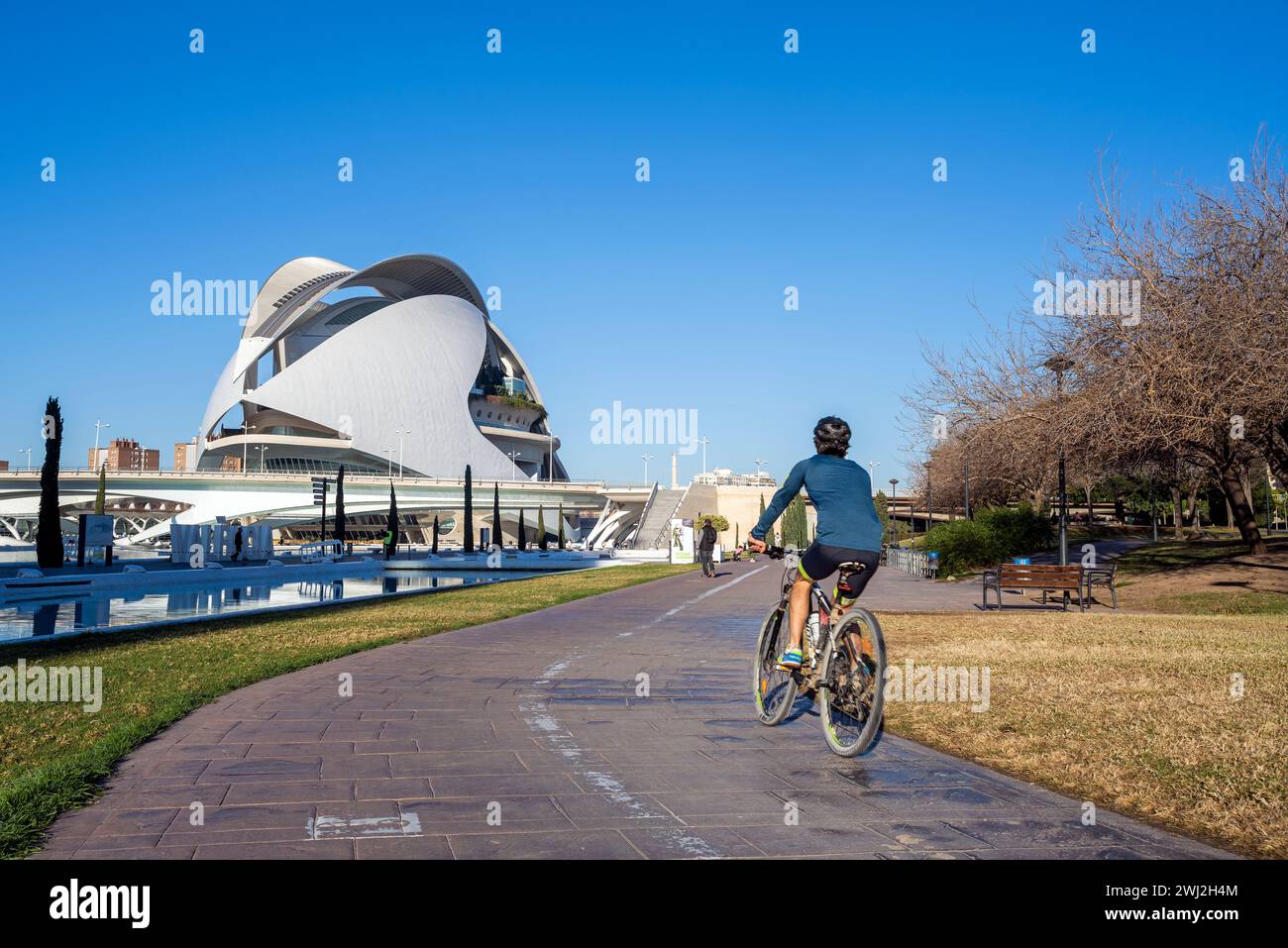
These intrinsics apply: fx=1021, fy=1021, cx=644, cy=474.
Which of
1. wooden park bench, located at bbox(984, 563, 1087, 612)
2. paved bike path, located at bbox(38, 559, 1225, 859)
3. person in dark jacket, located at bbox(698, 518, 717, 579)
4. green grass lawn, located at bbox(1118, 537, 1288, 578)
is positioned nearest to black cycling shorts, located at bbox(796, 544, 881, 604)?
paved bike path, located at bbox(38, 559, 1225, 859)

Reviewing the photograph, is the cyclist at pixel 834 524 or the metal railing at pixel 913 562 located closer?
the cyclist at pixel 834 524

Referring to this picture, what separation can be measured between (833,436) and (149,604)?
16524 mm

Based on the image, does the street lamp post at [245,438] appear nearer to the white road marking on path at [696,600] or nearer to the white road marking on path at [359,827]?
the white road marking on path at [696,600]

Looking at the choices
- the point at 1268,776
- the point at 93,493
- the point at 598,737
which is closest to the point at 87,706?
the point at 598,737

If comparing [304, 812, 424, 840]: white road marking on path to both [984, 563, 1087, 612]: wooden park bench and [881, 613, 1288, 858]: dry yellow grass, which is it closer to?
[881, 613, 1288, 858]: dry yellow grass

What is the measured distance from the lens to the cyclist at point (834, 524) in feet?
18.6

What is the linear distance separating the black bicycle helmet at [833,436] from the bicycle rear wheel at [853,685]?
1042mm

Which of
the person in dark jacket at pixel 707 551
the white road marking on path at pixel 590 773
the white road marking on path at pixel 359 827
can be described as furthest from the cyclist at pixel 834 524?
the person in dark jacket at pixel 707 551

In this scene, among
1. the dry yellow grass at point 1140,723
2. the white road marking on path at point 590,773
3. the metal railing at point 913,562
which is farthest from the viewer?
the metal railing at point 913,562

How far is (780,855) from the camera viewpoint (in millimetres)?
3615

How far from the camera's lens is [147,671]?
8.42 metres

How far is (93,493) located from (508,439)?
41850mm
